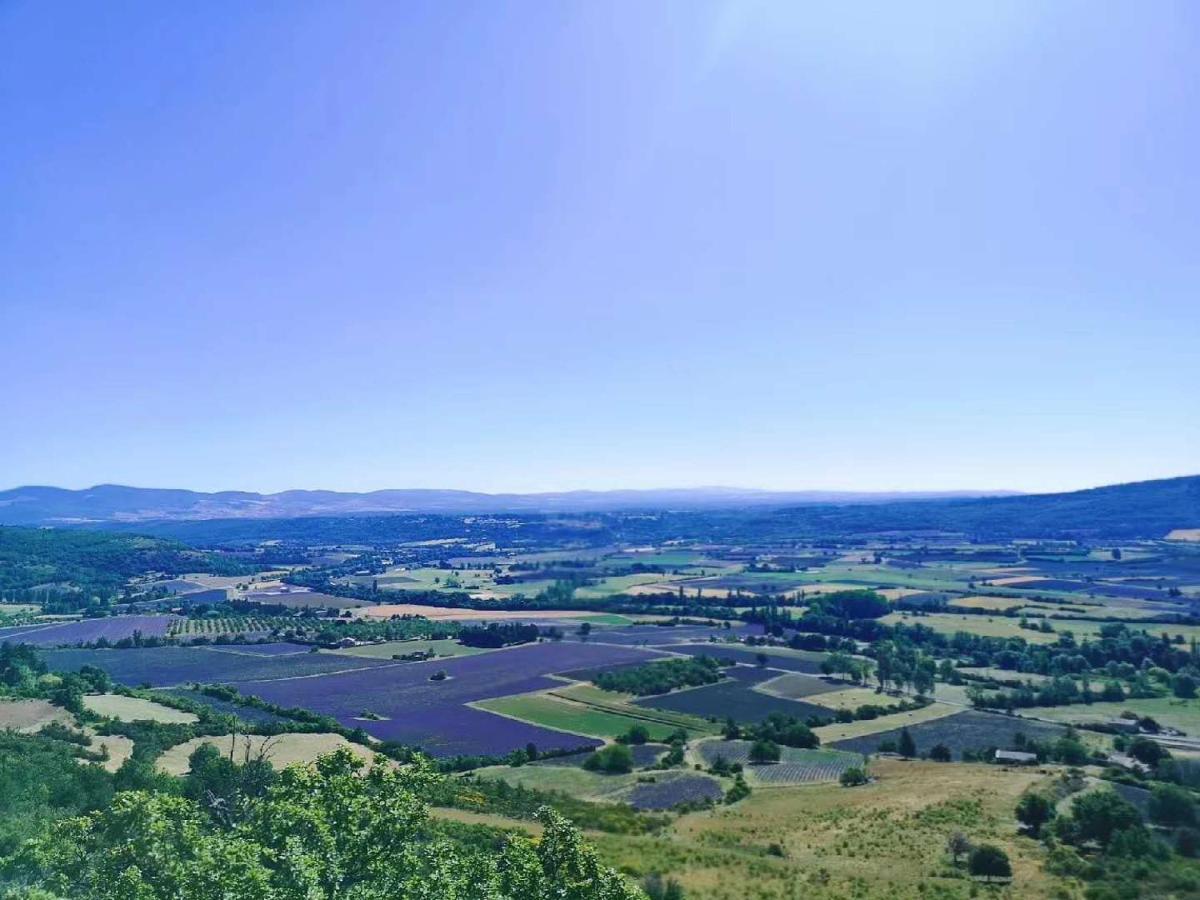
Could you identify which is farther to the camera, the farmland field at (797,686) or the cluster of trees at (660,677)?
the cluster of trees at (660,677)

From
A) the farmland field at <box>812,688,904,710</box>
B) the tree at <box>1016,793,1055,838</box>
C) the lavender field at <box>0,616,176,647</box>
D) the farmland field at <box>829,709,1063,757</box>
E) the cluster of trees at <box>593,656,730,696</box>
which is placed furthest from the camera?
the lavender field at <box>0,616,176,647</box>

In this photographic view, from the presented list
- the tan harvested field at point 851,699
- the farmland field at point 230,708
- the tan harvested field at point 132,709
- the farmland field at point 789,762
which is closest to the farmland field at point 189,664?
the farmland field at point 230,708

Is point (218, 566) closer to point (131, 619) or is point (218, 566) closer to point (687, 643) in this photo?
Answer: point (131, 619)

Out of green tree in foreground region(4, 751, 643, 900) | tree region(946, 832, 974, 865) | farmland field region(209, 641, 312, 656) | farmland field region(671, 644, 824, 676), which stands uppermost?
green tree in foreground region(4, 751, 643, 900)

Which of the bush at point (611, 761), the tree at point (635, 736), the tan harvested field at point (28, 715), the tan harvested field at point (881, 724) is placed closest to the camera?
the bush at point (611, 761)

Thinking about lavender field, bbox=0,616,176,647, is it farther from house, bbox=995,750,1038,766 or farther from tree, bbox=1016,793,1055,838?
tree, bbox=1016,793,1055,838

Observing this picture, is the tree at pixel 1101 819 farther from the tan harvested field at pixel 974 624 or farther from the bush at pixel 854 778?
the tan harvested field at pixel 974 624

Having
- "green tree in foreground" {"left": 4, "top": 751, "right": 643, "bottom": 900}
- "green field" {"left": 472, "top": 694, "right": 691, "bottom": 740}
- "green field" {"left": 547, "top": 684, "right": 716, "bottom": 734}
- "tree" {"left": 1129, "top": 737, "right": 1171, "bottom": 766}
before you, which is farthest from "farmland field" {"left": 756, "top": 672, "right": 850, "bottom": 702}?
"green tree in foreground" {"left": 4, "top": 751, "right": 643, "bottom": 900}

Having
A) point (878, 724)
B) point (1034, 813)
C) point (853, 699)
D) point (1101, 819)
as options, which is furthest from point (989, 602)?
point (1101, 819)
